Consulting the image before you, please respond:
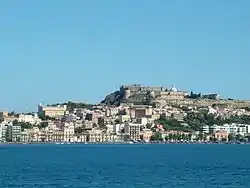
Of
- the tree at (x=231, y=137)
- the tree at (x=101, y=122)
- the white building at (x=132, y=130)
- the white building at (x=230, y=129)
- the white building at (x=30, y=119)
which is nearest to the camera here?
the white building at (x=132, y=130)

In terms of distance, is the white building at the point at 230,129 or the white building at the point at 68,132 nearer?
the white building at the point at 68,132

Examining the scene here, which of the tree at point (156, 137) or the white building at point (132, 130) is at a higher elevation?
the white building at point (132, 130)

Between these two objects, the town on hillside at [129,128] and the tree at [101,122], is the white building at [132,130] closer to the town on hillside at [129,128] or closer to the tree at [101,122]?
the town on hillside at [129,128]

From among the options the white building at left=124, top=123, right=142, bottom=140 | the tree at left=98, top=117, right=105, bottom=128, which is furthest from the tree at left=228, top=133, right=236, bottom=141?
the tree at left=98, top=117, right=105, bottom=128

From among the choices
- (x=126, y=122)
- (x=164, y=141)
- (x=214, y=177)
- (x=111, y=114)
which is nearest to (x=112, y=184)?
(x=214, y=177)

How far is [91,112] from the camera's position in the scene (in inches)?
7830

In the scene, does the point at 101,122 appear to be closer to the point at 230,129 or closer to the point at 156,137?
the point at 156,137

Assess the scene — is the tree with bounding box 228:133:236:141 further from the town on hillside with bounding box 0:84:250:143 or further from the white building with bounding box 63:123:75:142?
the white building with bounding box 63:123:75:142

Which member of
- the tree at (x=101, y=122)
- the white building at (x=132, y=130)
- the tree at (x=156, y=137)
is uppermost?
the tree at (x=101, y=122)

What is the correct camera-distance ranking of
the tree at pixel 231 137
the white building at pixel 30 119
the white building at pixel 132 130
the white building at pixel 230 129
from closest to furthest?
1. the white building at pixel 132 130
2. the tree at pixel 231 137
3. the white building at pixel 230 129
4. the white building at pixel 30 119

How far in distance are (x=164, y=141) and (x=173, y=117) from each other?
61.7 feet

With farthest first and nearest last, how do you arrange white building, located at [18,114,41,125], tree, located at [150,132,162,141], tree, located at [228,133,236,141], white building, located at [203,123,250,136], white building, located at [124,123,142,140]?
1. white building, located at [18,114,41,125]
2. white building, located at [203,123,250,136]
3. tree, located at [228,133,236,141]
4. white building, located at [124,123,142,140]
5. tree, located at [150,132,162,141]

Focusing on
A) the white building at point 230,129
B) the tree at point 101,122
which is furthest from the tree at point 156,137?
the tree at point 101,122

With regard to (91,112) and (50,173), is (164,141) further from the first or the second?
(50,173)
